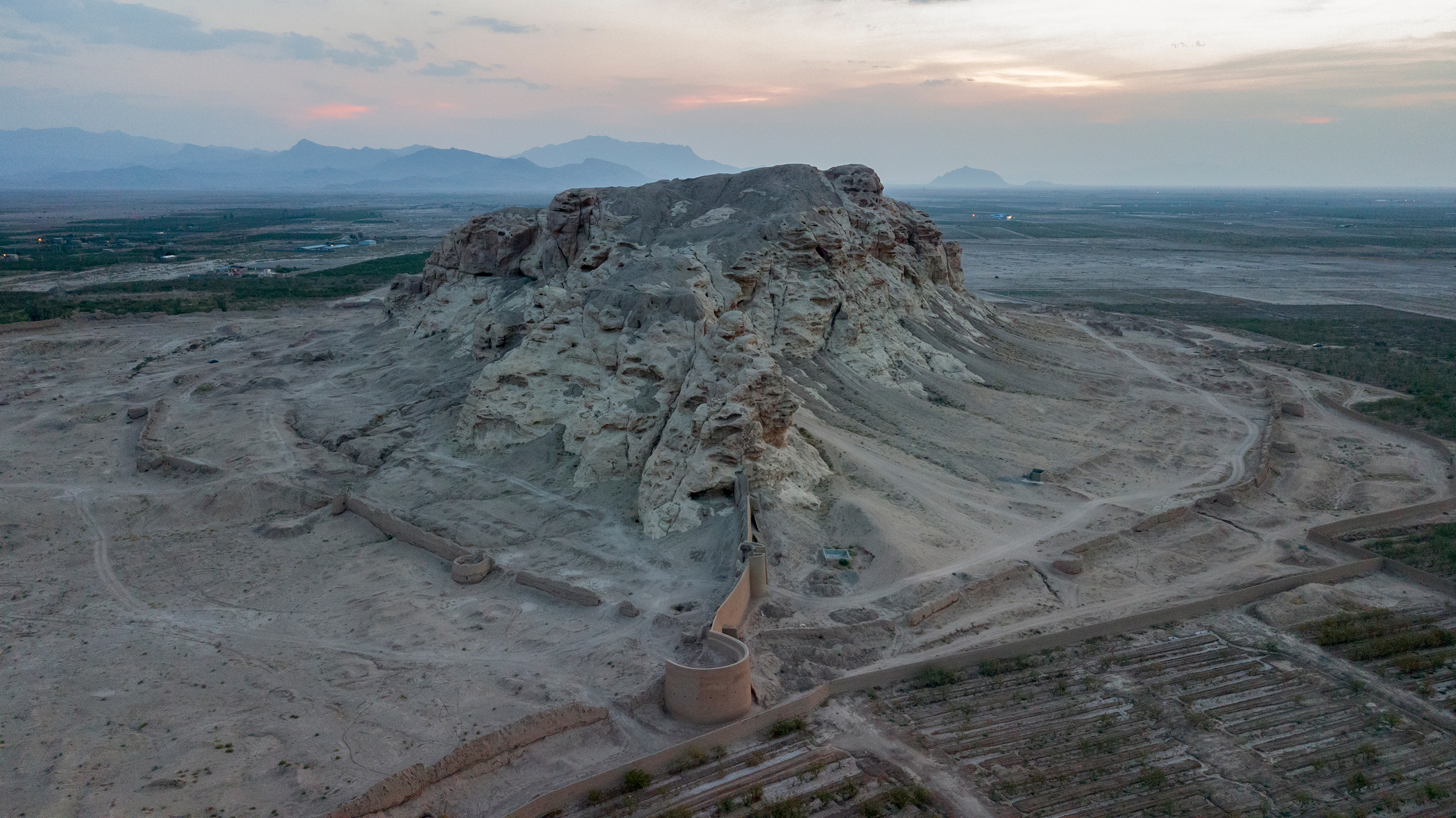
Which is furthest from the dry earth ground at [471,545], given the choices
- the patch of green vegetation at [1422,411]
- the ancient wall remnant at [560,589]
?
the patch of green vegetation at [1422,411]

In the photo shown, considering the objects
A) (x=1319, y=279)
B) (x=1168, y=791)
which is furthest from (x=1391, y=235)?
(x=1168, y=791)

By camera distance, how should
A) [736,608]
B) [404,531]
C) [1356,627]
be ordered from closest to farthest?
[736,608] < [1356,627] < [404,531]

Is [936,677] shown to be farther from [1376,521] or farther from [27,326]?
[27,326]

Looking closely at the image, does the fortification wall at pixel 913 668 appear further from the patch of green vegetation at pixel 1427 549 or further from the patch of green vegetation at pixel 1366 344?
the patch of green vegetation at pixel 1366 344

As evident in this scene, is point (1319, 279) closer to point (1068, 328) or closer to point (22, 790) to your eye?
point (1068, 328)

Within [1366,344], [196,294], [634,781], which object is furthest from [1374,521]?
[196,294]
